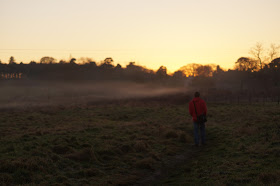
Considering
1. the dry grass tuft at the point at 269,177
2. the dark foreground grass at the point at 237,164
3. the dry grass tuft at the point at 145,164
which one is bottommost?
the dry grass tuft at the point at 145,164

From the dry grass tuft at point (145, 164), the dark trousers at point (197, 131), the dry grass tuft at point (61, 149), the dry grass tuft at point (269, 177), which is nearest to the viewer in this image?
the dry grass tuft at point (269, 177)

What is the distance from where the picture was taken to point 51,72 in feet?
294

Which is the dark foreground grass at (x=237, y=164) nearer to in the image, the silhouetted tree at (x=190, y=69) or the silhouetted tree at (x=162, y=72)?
the silhouetted tree at (x=162, y=72)

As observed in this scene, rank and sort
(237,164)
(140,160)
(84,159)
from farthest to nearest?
(84,159), (140,160), (237,164)

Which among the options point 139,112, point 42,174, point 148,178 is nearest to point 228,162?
point 148,178

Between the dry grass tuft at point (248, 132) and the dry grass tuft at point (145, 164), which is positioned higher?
the dry grass tuft at point (248, 132)

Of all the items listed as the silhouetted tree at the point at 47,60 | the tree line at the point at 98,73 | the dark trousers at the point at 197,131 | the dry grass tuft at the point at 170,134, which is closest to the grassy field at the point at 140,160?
the dark trousers at the point at 197,131

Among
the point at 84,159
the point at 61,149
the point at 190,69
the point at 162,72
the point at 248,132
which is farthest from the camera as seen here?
the point at 190,69

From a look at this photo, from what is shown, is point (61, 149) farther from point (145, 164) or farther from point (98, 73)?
point (98, 73)

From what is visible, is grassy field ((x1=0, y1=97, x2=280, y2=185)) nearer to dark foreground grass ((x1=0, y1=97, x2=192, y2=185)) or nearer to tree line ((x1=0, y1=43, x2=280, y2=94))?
dark foreground grass ((x1=0, y1=97, x2=192, y2=185))

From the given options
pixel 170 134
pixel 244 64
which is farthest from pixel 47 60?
pixel 170 134

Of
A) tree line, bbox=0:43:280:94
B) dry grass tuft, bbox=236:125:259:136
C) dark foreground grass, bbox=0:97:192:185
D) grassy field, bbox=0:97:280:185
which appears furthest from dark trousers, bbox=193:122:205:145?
tree line, bbox=0:43:280:94

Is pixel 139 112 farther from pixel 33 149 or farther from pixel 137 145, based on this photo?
pixel 33 149

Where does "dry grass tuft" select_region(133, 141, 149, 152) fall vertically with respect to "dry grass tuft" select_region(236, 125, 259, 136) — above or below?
below
